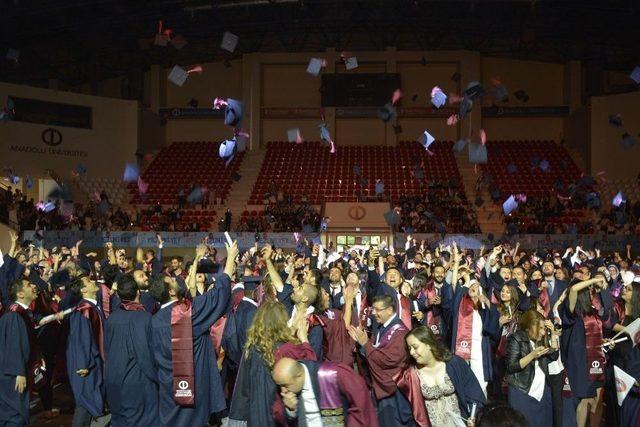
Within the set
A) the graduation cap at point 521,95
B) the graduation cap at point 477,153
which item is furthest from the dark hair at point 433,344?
the graduation cap at point 521,95

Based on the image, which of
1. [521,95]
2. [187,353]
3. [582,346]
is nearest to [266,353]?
[187,353]

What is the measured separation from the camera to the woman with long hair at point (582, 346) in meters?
6.57

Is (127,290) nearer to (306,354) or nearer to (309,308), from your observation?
(309,308)

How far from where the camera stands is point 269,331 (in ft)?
14.5

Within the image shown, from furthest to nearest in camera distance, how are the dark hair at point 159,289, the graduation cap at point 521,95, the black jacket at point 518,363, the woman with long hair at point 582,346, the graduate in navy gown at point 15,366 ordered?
the graduation cap at point 521,95
the woman with long hair at point 582,346
the graduate in navy gown at point 15,366
the dark hair at point 159,289
the black jacket at point 518,363

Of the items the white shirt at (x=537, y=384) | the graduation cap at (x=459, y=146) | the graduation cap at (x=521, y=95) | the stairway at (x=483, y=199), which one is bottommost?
the white shirt at (x=537, y=384)

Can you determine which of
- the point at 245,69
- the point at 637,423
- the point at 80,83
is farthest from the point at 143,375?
the point at 80,83

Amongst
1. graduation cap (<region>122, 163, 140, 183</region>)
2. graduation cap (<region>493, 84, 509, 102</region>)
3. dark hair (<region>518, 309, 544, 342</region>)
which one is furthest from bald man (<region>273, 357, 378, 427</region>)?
graduation cap (<region>122, 163, 140, 183</region>)

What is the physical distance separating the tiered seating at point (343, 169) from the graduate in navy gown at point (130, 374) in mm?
21247

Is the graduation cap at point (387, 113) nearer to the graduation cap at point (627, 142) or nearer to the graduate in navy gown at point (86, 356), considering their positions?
the graduation cap at point (627, 142)

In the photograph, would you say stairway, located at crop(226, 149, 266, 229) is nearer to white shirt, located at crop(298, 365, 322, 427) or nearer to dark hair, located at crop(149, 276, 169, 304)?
dark hair, located at crop(149, 276, 169, 304)

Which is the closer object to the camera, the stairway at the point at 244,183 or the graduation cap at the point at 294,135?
the stairway at the point at 244,183

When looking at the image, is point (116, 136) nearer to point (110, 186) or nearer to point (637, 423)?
point (110, 186)

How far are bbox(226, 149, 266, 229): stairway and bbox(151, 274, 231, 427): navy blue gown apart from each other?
20.9 m
